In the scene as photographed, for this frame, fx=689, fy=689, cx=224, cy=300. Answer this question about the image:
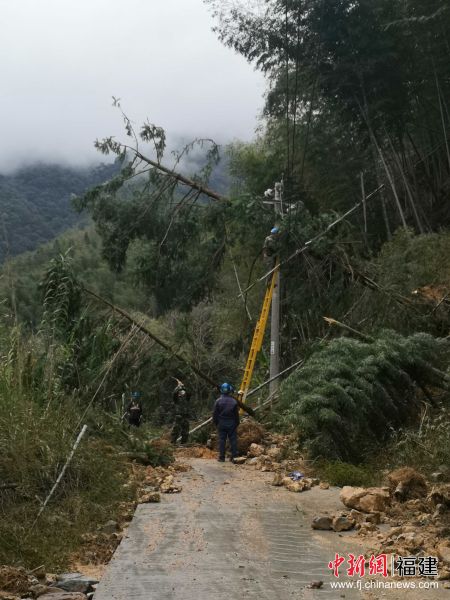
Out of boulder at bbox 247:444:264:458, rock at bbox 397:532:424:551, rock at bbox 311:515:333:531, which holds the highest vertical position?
rock at bbox 397:532:424:551

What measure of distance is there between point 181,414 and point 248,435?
5.91ft

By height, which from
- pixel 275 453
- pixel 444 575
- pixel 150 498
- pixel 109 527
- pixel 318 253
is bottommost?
pixel 275 453

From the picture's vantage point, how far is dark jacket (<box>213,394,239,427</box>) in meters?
10.7

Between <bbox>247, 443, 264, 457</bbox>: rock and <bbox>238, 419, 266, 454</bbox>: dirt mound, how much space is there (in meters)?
0.30

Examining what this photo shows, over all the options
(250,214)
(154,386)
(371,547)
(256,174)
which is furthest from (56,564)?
(256,174)

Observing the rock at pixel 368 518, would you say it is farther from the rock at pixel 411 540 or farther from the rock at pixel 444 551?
the rock at pixel 444 551

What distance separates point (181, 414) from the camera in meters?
12.6

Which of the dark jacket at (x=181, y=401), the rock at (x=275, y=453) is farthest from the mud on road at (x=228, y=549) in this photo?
the dark jacket at (x=181, y=401)

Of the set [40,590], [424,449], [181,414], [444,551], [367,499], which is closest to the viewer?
[40,590]

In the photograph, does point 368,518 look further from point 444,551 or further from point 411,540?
point 444,551

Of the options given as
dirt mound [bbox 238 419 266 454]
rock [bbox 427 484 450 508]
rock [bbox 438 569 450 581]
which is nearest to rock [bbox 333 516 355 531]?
rock [bbox 427 484 450 508]

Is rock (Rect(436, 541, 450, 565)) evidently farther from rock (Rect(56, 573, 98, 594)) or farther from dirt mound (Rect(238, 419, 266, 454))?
dirt mound (Rect(238, 419, 266, 454))

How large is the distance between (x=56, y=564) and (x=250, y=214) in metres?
11.0

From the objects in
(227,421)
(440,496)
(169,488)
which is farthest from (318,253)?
(440,496)
